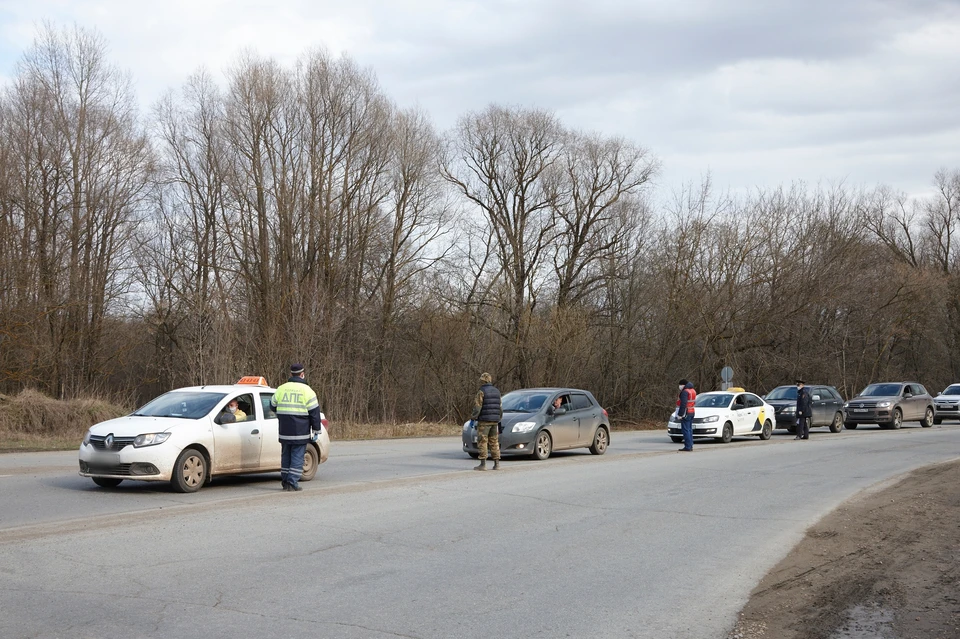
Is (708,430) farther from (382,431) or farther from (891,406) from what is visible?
(891,406)

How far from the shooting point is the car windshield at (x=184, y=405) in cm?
1369

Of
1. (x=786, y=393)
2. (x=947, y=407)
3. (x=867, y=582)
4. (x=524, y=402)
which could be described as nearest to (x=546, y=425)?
(x=524, y=402)

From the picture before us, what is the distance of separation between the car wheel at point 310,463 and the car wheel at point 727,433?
16.6 metres

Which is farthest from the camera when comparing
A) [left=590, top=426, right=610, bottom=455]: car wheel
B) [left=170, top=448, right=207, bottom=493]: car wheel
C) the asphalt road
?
[left=590, top=426, right=610, bottom=455]: car wheel

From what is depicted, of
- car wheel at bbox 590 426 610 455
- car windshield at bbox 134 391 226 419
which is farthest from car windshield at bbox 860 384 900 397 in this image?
car windshield at bbox 134 391 226 419

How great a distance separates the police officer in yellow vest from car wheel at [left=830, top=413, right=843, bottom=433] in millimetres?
26169

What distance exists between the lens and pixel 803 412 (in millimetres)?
29531

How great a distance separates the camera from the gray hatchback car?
64.5 ft

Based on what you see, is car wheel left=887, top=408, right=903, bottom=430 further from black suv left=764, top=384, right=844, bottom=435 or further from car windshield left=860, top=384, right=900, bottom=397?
black suv left=764, top=384, right=844, bottom=435

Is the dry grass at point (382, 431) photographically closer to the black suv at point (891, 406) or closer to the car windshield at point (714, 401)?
the car windshield at point (714, 401)

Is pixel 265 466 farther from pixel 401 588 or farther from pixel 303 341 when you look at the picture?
pixel 303 341

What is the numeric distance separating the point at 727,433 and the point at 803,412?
3.20 metres

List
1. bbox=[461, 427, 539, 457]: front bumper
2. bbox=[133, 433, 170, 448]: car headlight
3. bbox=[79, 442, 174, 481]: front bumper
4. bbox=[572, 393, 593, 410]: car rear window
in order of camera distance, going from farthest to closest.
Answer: bbox=[572, 393, 593, 410]: car rear window < bbox=[461, 427, 539, 457]: front bumper < bbox=[133, 433, 170, 448]: car headlight < bbox=[79, 442, 174, 481]: front bumper

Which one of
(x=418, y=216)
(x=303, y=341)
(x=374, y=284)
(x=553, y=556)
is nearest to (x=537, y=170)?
(x=418, y=216)
